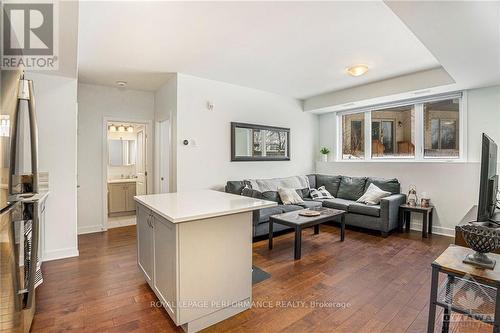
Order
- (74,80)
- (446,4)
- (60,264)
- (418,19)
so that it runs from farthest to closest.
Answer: (74,80) < (60,264) < (418,19) < (446,4)

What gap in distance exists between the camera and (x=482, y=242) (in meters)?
1.52

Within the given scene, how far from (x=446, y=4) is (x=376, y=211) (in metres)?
3.12

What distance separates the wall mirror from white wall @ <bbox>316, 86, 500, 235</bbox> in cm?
581

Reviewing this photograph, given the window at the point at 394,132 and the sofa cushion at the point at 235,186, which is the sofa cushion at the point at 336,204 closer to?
the window at the point at 394,132

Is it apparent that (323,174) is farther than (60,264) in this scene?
Yes

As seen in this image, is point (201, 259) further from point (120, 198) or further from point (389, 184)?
point (120, 198)

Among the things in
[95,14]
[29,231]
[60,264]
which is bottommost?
[60,264]

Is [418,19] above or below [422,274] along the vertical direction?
above

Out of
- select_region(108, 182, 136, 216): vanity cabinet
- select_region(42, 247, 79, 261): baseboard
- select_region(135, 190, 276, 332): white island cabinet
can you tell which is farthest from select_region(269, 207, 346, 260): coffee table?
select_region(108, 182, 136, 216): vanity cabinet

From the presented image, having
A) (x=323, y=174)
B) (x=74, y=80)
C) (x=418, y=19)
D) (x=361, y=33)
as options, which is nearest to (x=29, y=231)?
(x=74, y=80)

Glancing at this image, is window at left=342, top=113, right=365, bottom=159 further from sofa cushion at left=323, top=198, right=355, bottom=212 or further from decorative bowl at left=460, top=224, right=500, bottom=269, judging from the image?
decorative bowl at left=460, top=224, right=500, bottom=269

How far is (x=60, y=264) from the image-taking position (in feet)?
10.0

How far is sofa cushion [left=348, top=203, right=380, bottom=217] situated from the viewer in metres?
4.21

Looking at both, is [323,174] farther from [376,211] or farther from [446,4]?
[446,4]
